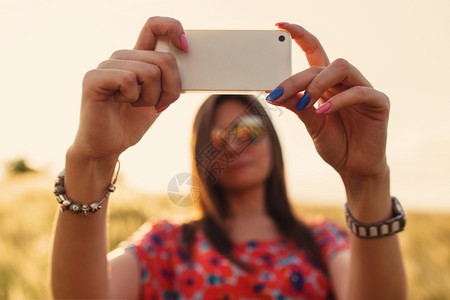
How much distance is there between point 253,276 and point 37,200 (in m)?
2.86

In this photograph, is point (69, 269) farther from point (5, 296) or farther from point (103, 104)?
point (5, 296)

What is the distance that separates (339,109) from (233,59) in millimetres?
290

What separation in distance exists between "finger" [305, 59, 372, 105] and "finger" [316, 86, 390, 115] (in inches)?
1.0

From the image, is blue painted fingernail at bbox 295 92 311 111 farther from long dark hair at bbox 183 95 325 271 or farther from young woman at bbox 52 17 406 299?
long dark hair at bbox 183 95 325 271

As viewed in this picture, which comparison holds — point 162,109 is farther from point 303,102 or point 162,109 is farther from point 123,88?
point 303,102

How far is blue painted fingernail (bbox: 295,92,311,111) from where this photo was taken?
1021mm

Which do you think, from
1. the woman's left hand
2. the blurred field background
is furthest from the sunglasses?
the blurred field background

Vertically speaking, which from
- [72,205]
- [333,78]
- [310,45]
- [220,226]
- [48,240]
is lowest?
[48,240]

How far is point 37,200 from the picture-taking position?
3945mm

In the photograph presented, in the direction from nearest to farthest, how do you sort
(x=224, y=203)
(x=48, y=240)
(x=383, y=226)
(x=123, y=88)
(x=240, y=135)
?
(x=123, y=88) < (x=383, y=226) < (x=240, y=135) < (x=224, y=203) < (x=48, y=240)

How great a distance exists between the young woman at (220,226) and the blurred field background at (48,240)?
34 centimetres

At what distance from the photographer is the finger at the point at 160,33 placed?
1055 mm

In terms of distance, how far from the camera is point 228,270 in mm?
1742

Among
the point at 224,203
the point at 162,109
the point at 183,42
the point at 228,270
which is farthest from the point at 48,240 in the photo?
the point at 183,42
